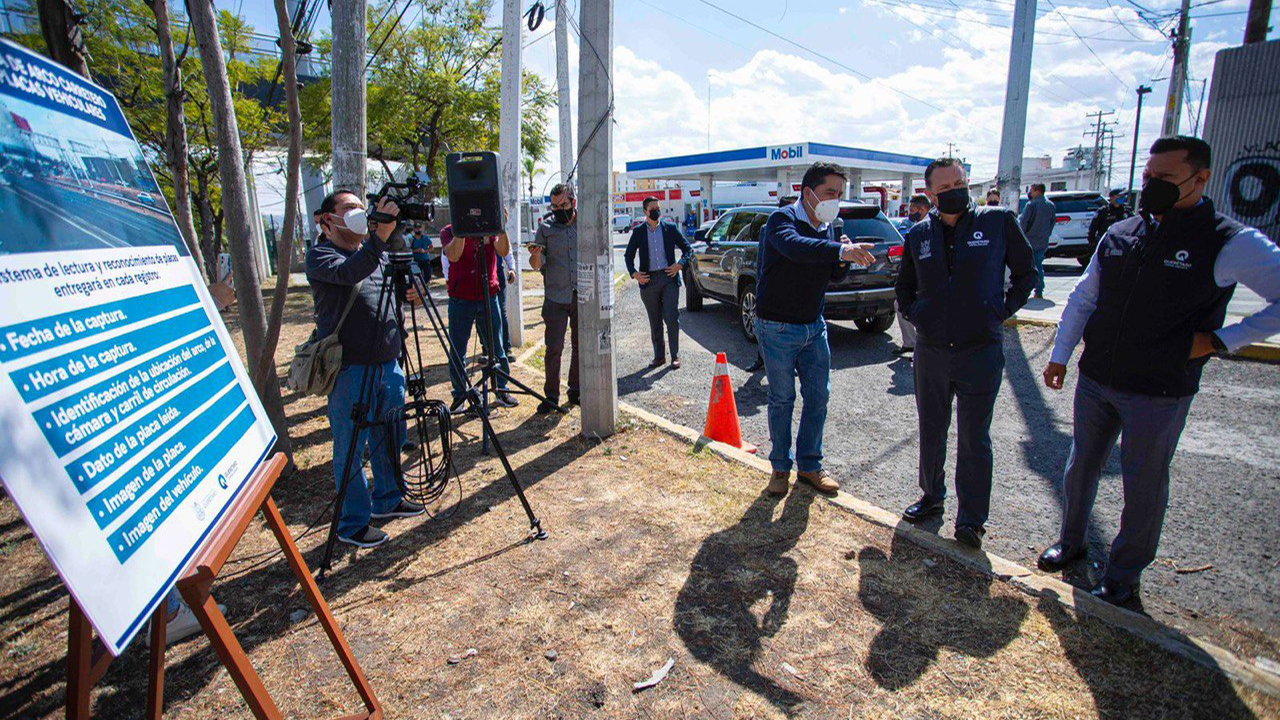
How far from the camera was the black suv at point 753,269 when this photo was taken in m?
7.83

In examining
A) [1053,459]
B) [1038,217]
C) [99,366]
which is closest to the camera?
[99,366]

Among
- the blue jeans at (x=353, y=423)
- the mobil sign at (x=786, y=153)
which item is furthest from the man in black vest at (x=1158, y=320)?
the mobil sign at (x=786, y=153)

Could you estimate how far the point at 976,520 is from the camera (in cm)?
338

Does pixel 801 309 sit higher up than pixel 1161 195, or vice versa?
pixel 1161 195

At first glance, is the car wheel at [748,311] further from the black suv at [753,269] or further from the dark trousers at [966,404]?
the dark trousers at [966,404]

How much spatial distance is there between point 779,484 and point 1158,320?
206 centimetres

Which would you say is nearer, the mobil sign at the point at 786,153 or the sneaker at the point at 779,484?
the sneaker at the point at 779,484

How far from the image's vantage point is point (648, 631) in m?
2.82

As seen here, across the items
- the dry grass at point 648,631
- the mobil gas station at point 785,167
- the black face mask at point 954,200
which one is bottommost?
the dry grass at point 648,631

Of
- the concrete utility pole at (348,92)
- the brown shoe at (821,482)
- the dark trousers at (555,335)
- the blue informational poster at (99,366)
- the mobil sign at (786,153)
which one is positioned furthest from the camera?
the mobil sign at (786,153)

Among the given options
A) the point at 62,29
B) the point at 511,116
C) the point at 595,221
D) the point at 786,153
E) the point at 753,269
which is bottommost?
the point at 753,269

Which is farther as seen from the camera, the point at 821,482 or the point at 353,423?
the point at 821,482

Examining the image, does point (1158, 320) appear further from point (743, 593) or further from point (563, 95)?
point (563, 95)

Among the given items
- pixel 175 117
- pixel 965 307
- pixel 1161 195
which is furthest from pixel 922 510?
pixel 175 117
